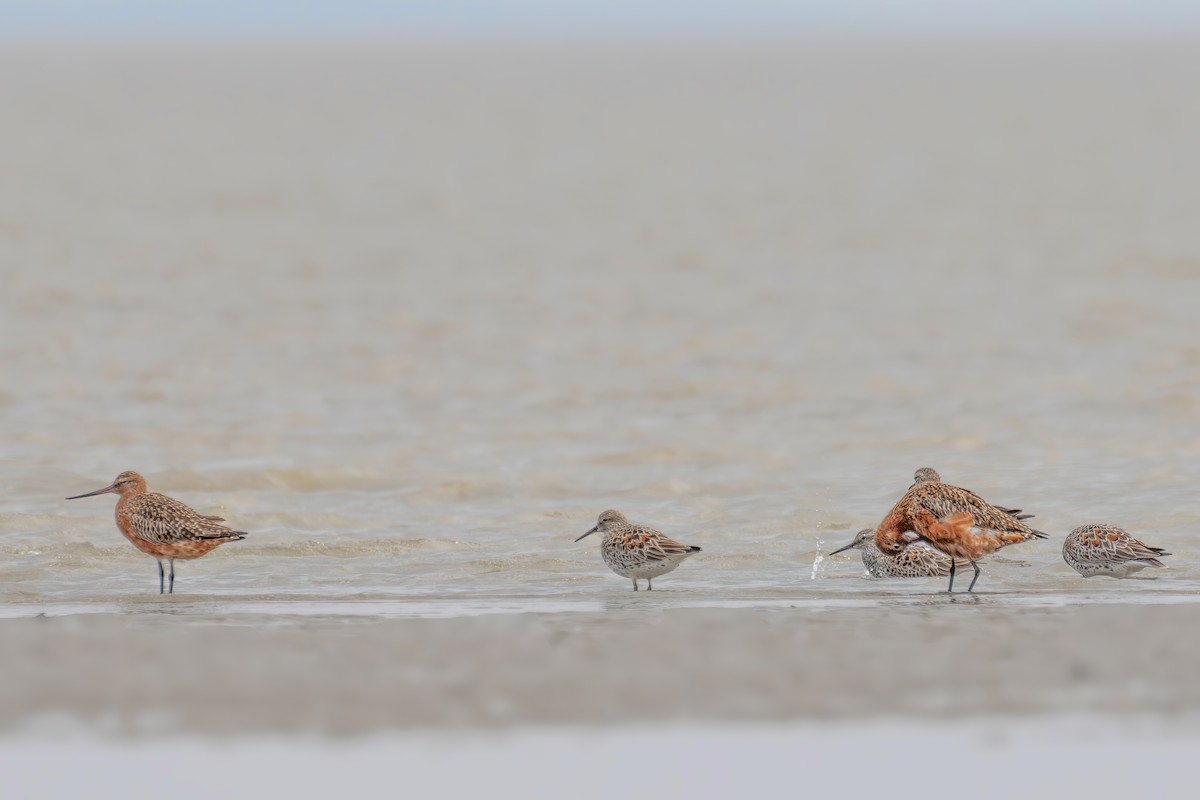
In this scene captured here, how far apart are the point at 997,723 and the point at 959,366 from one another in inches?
845

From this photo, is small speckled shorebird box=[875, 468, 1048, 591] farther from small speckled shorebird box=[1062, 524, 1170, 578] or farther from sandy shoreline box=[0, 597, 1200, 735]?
sandy shoreline box=[0, 597, 1200, 735]

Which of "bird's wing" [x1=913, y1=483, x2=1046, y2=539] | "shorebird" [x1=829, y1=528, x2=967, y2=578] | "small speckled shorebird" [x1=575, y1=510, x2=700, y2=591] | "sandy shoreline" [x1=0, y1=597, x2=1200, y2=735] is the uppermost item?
"bird's wing" [x1=913, y1=483, x2=1046, y2=539]

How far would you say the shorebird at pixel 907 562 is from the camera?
16.7m

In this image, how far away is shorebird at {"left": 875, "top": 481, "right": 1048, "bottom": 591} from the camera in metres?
15.9

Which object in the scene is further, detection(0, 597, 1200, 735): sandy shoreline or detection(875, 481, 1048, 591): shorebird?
detection(875, 481, 1048, 591): shorebird

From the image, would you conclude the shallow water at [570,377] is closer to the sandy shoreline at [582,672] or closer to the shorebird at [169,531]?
the shorebird at [169,531]

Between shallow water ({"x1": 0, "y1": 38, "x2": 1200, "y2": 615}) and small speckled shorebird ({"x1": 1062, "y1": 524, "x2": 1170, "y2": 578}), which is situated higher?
shallow water ({"x1": 0, "y1": 38, "x2": 1200, "y2": 615})

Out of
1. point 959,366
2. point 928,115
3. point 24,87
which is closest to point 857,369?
point 959,366

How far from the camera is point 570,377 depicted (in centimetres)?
3058

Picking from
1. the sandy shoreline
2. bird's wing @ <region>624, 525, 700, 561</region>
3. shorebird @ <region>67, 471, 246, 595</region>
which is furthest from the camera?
shorebird @ <region>67, 471, 246, 595</region>

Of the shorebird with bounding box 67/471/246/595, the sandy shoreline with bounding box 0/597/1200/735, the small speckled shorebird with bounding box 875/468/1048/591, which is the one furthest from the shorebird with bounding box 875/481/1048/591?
the shorebird with bounding box 67/471/246/595

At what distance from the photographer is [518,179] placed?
81.6m

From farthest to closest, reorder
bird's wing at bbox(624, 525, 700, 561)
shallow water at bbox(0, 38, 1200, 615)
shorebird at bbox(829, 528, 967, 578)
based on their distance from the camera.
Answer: shallow water at bbox(0, 38, 1200, 615)
shorebird at bbox(829, 528, 967, 578)
bird's wing at bbox(624, 525, 700, 561)

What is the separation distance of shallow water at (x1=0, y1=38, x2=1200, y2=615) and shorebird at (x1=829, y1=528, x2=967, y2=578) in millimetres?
346
